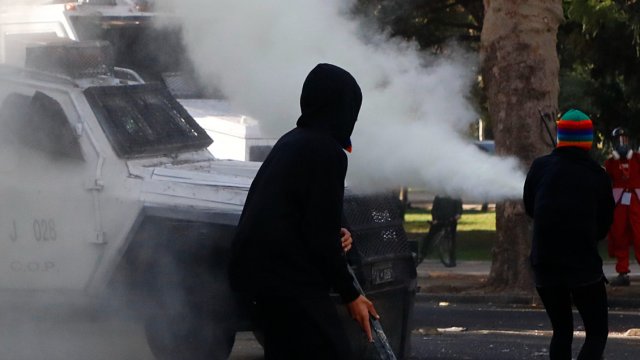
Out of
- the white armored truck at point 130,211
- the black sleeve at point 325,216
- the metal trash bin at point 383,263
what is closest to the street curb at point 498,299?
the metal trash bin at point 383,263

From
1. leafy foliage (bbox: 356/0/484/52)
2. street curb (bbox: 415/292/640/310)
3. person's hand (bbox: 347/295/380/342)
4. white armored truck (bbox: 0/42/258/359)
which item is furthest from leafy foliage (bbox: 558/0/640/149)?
person's hand (bbox: 347/295/380/342)

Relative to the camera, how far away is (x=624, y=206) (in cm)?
1529

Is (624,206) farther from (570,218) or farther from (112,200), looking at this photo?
(570,218)

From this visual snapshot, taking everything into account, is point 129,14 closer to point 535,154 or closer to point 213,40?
point 213,40

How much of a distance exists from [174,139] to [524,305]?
6019 mm

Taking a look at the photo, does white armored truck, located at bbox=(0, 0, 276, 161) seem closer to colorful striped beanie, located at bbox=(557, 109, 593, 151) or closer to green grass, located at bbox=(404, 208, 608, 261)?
colorful striped beanie, located at bbox=(557, 109, 593, 151)

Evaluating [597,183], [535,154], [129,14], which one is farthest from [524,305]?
[597,183]

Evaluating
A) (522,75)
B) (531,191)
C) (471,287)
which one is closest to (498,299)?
(471,287)

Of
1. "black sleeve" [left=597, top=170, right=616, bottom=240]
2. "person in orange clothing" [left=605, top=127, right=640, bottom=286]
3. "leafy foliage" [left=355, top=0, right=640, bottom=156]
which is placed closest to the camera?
"black sleeve" [left=597, top=170, right=616, bottom=240]

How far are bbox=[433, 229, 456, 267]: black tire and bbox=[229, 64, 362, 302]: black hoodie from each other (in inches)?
589

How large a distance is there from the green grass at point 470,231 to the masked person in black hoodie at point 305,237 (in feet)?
42.6

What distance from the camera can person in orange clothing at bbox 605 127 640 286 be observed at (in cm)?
1523

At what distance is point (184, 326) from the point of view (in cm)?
858

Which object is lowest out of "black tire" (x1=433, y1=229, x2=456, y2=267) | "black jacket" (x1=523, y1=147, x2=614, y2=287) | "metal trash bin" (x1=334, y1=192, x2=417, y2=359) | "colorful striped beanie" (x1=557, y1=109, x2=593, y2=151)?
"black tire" (x1=433, y1=229, x2=456, y2=267)
